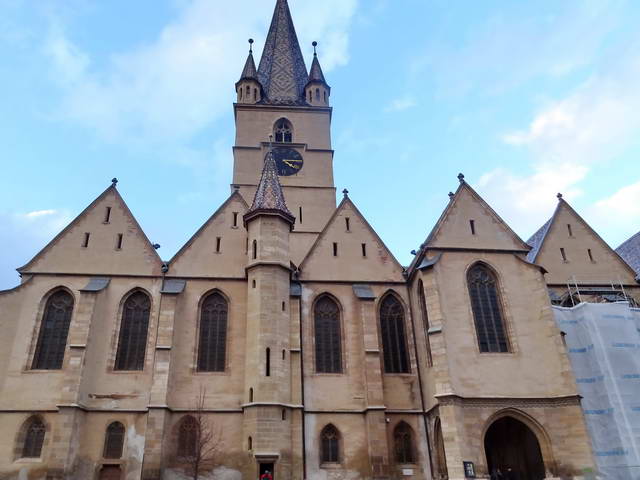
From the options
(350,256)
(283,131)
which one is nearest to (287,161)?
(283,131)

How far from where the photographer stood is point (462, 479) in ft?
64.5

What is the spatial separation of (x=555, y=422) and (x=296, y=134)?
27.7m

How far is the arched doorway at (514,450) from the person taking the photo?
2286cm

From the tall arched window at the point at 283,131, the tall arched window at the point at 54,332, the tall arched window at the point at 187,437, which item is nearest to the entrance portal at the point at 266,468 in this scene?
the tall arched window at the point at 187,437

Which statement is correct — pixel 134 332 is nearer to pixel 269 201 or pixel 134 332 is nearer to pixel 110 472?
pixel 110 472

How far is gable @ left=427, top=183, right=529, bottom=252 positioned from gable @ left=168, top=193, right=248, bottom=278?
986 centimetres

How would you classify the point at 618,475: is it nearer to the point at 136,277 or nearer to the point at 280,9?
the point at 136,277

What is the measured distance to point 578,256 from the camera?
28.7 metres

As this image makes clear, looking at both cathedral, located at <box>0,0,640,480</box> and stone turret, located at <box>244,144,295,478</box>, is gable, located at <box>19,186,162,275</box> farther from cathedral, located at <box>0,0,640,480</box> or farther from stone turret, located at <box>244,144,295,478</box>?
stone turret, located at <box>244,144,295,478</box>

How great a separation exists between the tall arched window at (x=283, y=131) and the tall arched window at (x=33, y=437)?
25298mm

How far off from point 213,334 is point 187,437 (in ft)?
15.7

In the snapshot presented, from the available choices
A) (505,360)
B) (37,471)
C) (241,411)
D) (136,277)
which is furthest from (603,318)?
(37,471)

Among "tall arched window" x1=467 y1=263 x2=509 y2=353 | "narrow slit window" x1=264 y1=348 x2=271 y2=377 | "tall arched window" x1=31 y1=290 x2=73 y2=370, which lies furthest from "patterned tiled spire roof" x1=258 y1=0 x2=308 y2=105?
"narrow slit window" x1=264 y1=348 x2=271 y2=377

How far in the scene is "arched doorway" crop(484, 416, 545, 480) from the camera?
22.9 meters
